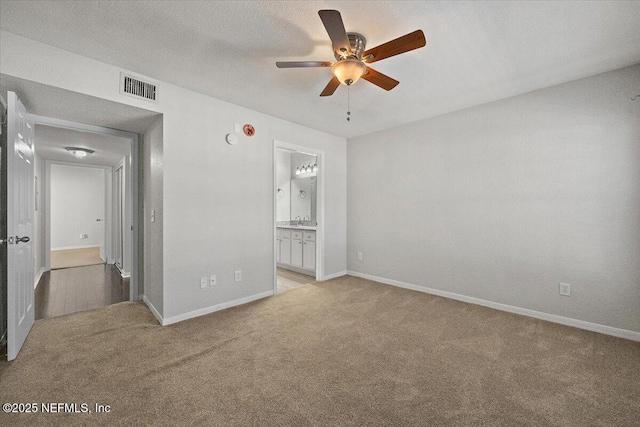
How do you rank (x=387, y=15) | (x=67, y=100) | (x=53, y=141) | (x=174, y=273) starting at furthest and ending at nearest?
(x=53, y=141) → (x=174, y=273) → (x=67, y=100) → (x=387, y=15)

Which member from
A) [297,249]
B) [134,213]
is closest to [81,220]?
[134,213]

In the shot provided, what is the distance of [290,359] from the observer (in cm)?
215

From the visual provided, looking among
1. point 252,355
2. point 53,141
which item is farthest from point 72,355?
point 53,141

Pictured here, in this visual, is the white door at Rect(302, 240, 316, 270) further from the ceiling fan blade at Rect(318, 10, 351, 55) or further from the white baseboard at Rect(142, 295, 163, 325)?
the ceiling fan blade at Rect(318, 10, 351, 55)

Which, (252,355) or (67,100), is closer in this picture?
(252,355)

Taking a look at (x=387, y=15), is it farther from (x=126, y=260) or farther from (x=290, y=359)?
(x=126, y=260)

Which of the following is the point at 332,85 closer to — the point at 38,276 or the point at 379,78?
the point at 379,78

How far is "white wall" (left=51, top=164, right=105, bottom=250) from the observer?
7.83 meters

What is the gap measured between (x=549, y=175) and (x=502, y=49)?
151cm

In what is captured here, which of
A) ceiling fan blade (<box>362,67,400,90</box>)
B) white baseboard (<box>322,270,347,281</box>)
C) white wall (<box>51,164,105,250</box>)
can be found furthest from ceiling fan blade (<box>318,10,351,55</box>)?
white wall (<box>51,164,105,250</box>)

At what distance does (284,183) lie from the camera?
6.22 metres

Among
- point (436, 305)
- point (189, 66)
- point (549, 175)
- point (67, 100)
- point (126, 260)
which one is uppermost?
point (189, 66)

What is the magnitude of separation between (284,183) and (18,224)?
14.4 feet

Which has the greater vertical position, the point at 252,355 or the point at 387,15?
the point at 387,15
